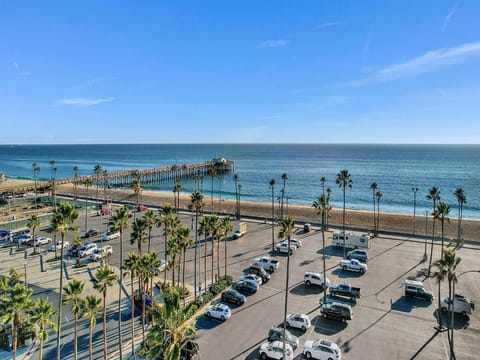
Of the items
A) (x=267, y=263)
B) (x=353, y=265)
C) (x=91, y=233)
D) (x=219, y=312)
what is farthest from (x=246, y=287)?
(x=91, y=233)

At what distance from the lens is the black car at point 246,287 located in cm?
3334

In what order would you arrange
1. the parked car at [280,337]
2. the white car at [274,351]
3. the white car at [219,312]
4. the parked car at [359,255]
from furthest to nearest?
the parked car at [359,255] < the white car at [219,312] < the parked car at [280,337] < the white car at [274,351]

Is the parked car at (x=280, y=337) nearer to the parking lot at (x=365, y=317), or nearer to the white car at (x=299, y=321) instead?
the parking lot at (x=365, y=317)

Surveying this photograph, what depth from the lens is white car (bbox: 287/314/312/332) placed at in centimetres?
2639

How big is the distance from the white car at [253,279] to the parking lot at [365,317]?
822 mm

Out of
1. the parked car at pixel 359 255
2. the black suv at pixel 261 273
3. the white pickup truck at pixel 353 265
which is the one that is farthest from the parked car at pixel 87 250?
the parked car at pixel 359 255

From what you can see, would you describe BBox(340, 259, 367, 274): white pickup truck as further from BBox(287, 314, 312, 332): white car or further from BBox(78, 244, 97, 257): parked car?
BBox(78, 244, 97, 257): parked car

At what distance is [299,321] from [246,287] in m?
8.21

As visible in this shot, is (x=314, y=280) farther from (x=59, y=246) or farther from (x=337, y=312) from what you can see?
(x=59, y=246)

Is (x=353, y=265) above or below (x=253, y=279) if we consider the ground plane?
above

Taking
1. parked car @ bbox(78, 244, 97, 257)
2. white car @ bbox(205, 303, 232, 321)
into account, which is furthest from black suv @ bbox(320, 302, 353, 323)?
parked car @ bbox(78, 244, 97, 257)

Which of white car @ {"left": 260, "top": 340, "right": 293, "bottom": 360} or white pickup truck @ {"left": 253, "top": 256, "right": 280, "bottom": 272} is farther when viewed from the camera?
white pickup truck @ {"left": 253, "top": 256, "right": 280, "bottom": 272}

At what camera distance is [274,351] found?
74.0ft

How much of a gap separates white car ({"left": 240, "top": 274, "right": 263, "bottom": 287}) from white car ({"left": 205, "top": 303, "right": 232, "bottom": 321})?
593 cm
